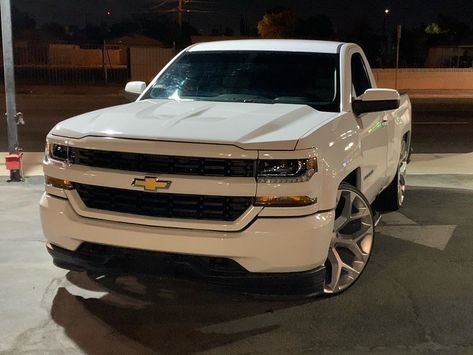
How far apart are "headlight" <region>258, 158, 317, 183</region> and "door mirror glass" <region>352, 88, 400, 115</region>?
4.55ft

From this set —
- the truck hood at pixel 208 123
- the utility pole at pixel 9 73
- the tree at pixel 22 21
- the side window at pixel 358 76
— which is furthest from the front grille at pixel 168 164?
the tree at pixel 22 21

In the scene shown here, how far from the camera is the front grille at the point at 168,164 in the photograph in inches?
153

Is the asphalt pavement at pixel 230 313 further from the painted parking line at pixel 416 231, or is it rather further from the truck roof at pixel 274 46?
the truck roof at pixel 274 46

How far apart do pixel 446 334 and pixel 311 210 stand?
1.24 metres

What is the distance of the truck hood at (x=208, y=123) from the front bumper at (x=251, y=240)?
49 cm

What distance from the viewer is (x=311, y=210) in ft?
13.0

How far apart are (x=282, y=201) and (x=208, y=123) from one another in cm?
77

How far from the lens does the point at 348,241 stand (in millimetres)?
4945

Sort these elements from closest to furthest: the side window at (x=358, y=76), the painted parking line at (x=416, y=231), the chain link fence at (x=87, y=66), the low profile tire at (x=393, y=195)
Result: the side window at (x=358, y=76)
the painted parking line at (x=416, y=231)
the low profile tire at (x=393, y=195)
the chain link fence at (x=87, y=66)

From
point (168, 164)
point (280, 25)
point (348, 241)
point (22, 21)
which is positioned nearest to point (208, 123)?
point (168, 164)

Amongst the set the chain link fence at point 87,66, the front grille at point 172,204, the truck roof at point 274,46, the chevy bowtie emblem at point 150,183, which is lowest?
the chain link fence at point 87,66

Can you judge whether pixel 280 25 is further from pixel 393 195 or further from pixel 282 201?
pixel 282 201

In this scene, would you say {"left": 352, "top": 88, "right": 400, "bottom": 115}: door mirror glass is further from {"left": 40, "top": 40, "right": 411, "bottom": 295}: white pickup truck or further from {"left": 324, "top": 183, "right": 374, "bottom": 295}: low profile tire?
{"left": 324, "top": 183, "right": 374, "bottom": 295}: low profile tire

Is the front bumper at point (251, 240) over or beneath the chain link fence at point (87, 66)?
over
